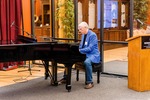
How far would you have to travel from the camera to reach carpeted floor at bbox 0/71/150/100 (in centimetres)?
520

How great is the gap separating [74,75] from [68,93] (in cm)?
155

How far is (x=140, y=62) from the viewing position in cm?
541

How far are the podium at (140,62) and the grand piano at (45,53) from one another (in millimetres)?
1009

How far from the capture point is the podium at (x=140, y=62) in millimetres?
5418

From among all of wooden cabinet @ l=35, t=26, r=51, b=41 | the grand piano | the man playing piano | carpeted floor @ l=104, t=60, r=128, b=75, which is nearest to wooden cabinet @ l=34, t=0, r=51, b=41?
wooden cabinet @ l=35, t=26, r=51, b=41

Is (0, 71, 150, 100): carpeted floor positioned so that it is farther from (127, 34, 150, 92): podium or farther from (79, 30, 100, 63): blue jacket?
(79, 30, 100, 63): blue jacket

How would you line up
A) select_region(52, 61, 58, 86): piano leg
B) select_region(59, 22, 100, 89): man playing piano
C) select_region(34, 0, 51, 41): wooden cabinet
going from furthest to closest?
select_region(34, 0, 51, 41): wooden cabinet, select_region(52, 61, 58, 86): piano leg, select_region(59, 22, 100, 89): man playing piano

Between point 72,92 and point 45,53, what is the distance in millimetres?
897

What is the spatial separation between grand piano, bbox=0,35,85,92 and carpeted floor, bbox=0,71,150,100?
0.31 metres

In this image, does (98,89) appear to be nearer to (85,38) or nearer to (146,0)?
(85,38)

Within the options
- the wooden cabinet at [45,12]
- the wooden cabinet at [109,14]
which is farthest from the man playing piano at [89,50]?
the wooden cabinet at [45,12]

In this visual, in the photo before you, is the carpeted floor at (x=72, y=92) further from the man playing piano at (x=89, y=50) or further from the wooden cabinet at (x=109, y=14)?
the wooden cabinet at (x=109, y=14)

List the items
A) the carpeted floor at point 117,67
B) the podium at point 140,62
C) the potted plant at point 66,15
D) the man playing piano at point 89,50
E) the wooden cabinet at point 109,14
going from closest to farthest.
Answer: the podium at point 140,62
the man playing piano at point 89,50
the carpeted floor at point 117,67
the potted plant at point 66,15
the wooden cabinet at point 109,14

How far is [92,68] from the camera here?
19.3 ft
